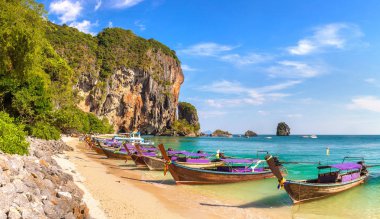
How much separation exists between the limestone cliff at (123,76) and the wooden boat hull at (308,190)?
78960mm

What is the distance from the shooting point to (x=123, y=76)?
10062 centimetres

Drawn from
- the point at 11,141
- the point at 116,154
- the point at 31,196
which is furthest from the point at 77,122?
the point at 31,196

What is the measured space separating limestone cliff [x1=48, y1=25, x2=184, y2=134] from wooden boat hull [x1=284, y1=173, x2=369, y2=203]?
259 feet

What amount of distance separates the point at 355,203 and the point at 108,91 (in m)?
89.2

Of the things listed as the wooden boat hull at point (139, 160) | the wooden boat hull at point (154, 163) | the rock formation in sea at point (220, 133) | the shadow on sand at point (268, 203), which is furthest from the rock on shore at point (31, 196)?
the rock formation in sea at point (220, 133)

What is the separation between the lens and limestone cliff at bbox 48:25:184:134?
90.4m

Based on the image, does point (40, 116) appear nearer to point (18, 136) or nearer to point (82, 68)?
point (18, 136)

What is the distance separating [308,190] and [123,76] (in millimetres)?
92451

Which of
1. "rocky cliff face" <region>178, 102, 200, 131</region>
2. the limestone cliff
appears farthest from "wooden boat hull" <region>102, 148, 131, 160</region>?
"rocky cliff face" <region>178, 102, 200, 131</region>

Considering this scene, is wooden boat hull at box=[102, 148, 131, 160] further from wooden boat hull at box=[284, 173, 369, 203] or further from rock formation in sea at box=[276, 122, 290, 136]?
rock formation in sea at box=[276, 122, 290, 136]

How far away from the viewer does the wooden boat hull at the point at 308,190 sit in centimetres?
1362

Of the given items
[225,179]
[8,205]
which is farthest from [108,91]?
[8,205]

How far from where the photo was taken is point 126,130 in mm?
105875

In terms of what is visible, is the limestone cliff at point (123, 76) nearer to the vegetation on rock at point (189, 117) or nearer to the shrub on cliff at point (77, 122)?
the shrub on cliff at point (77, 122)
